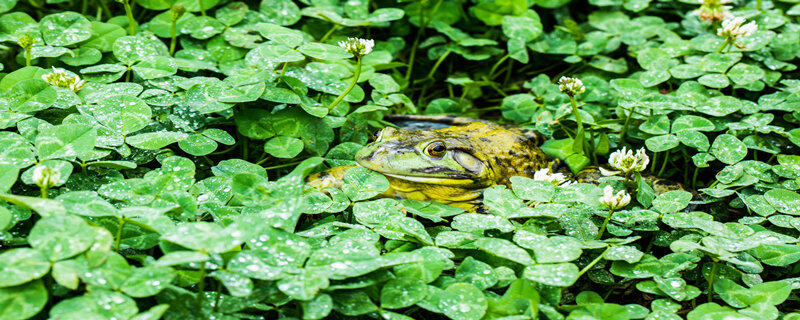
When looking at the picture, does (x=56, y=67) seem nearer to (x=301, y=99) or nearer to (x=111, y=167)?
(x=111, y=167)

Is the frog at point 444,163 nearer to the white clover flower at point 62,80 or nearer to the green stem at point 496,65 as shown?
the green stem at point 496,65

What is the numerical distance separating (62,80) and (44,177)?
44.6 inches

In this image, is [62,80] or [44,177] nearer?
[44,177]

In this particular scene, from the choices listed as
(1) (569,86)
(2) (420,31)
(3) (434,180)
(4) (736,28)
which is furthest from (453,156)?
(4) (736,28)

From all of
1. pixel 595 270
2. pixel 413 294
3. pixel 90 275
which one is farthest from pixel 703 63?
pixel 90 275

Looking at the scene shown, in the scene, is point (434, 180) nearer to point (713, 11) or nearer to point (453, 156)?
point (453, 156)

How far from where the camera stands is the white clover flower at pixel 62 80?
3062 millimetres

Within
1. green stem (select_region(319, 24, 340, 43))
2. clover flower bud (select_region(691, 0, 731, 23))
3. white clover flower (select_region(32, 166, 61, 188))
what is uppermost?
white clover flower (select_region(32, 166, 61, 188))

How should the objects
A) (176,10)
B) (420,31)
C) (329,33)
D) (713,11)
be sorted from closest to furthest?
(176,10) → (329,33) → (713,11) → (420,31)

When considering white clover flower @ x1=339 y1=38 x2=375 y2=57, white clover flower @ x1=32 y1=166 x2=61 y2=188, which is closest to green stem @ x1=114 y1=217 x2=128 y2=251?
white clover flower @ x1=32 y1=166 x2=61 y2=188

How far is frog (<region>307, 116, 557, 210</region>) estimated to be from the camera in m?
3.12

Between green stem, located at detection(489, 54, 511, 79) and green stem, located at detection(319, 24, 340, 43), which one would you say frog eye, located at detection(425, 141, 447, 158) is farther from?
green stem, located at detection(489, 54, 511, 79)

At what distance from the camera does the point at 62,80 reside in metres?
3.06

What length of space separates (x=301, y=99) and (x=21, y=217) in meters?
1.43
